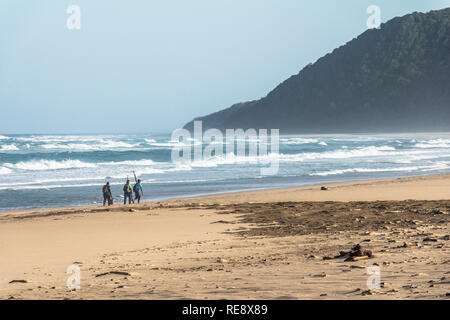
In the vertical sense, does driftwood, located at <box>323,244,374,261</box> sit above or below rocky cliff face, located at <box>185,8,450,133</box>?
below

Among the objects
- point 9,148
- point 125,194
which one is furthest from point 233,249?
point 9,148

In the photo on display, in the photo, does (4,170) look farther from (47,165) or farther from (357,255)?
(357,255)

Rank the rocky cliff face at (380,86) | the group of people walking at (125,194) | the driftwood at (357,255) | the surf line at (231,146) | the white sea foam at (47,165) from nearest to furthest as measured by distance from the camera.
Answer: the driftwood at (357,255), the group of people walking at (125,194), the white sea foam at (47,165), the surf line at (231,146), the rocky cliff face at (380,86)

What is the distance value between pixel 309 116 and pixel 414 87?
2412 cm

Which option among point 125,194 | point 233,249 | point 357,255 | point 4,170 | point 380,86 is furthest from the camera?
point 380,86

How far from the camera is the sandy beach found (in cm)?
629

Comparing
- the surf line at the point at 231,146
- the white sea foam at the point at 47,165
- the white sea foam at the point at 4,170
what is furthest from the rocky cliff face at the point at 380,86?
the white sea foam at the point at 4,170

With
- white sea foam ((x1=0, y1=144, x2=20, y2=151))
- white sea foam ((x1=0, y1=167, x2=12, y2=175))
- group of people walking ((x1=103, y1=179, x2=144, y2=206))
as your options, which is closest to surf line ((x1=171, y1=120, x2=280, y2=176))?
white sea foam ((x1=0, y1=167, x2=12, y2=175))

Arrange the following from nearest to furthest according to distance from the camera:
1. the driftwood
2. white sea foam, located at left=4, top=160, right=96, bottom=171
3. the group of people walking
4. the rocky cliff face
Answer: the driftwood
the group of people walking
white sea foam, located at left=4, top=160, right=96, bottom=171
the rocky cliff face

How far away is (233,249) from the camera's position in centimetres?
936

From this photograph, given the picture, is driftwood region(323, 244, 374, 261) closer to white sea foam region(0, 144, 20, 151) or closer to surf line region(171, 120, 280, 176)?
surf line region(171, 120, 280, 176)

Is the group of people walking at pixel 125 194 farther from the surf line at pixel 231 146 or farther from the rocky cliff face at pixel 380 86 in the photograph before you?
the rocky cliff face at pixel 380 86

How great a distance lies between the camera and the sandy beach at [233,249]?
6.29 meters

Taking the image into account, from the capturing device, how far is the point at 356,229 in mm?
10844
